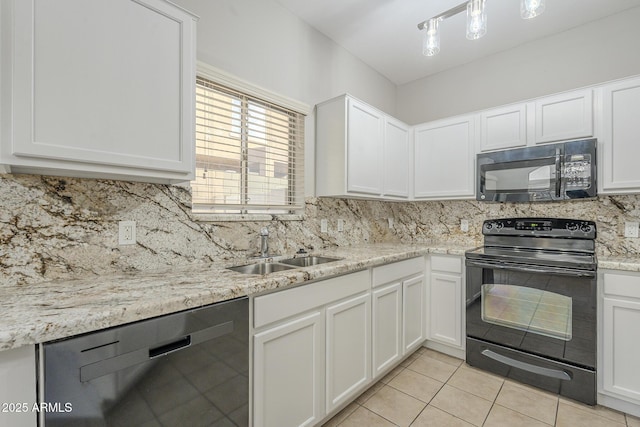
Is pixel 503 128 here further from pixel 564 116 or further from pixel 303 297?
pixel 303 297

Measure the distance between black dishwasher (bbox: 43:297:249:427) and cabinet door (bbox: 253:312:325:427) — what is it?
83 millimetres

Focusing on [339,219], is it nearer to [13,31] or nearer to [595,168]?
[595,168]

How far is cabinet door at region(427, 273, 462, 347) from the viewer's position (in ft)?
8.30

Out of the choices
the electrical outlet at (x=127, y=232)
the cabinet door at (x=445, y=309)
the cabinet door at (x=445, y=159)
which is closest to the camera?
the electrical outlet at (x=127, y=232)

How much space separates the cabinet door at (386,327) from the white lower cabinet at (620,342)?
128cm

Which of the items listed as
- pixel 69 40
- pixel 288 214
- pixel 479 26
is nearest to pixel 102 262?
pixel 69 40

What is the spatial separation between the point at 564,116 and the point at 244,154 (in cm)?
251

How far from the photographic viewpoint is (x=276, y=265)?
2010mm

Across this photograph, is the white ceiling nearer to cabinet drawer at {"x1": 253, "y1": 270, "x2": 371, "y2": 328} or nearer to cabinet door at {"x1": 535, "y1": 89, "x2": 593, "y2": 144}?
cabinet door at {"x1": 535, "y1": 89, "x2": 593, "y2": 144}

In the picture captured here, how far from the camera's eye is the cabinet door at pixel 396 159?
2828mm

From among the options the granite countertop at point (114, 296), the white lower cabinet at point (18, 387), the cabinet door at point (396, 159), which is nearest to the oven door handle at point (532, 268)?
the cabinet door at point (396, 159)

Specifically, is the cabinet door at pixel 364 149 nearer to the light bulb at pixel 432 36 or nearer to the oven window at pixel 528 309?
the light bulb at pixel 432 36

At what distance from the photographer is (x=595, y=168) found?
2.18 m

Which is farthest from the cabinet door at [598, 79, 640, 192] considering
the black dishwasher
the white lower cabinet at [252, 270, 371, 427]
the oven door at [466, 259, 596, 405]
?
the black dishwasher
